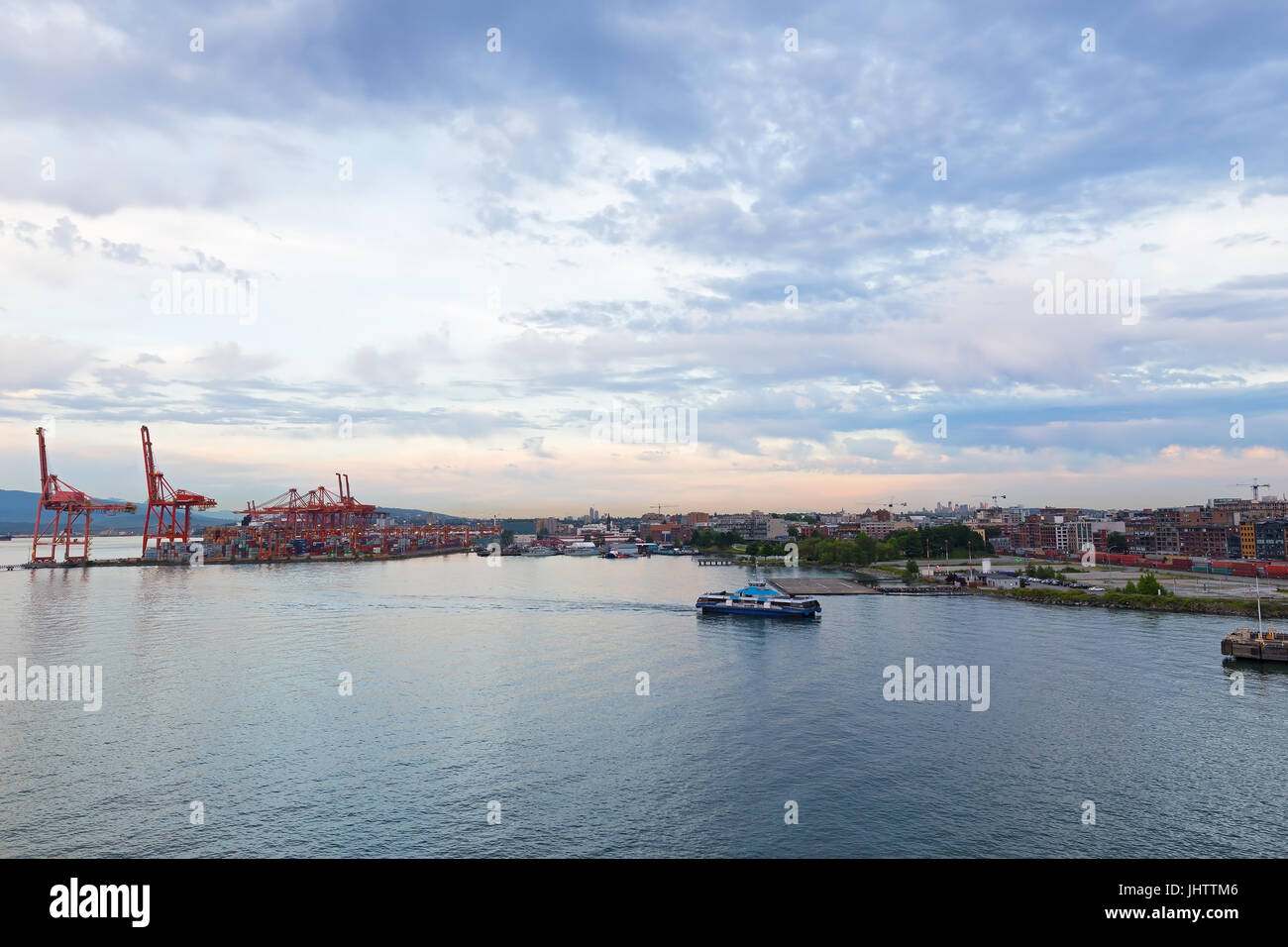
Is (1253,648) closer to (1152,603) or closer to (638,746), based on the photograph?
(1152,603)

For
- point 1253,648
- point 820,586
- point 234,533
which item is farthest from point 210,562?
point 1253,648

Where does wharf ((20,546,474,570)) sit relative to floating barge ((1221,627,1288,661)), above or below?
below

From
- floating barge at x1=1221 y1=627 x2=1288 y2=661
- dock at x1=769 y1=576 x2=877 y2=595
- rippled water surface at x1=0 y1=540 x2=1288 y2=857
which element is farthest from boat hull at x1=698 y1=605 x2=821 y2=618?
floating barge at x1=1221 y1=627 x2=1288 y2=661

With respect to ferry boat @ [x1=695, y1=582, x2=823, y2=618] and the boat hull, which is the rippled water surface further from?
ferry boat @ [x1=695, y1=582, x2=823, y2=618]

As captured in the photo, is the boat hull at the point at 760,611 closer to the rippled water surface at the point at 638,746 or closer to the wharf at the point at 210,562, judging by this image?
the rippled water surface at the point at 638,746
